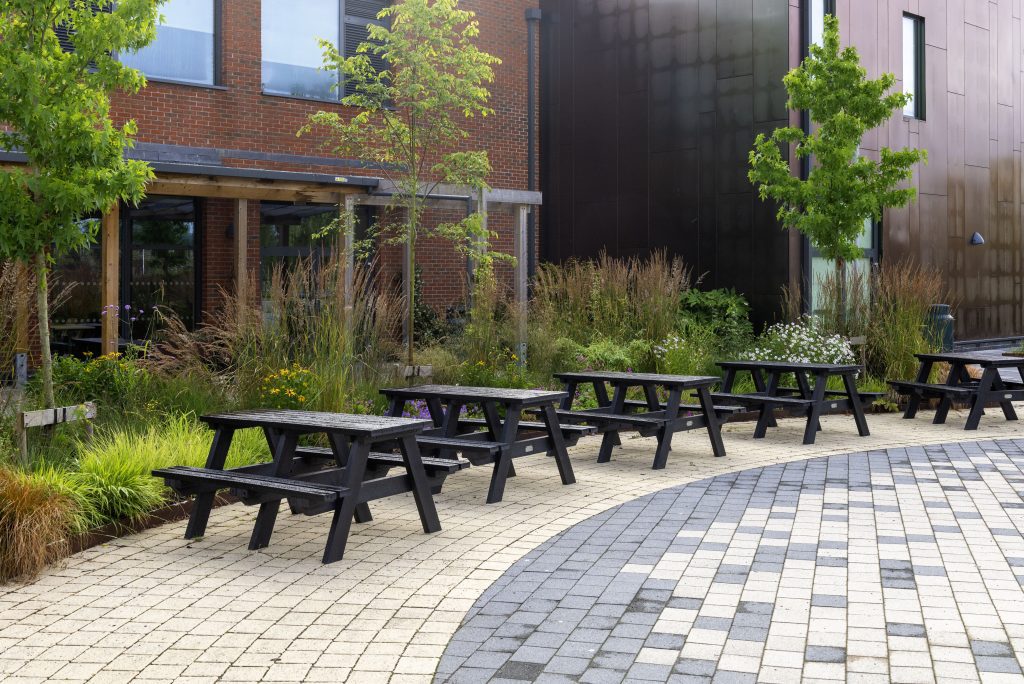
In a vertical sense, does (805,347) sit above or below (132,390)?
above

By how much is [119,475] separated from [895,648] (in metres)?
4.28

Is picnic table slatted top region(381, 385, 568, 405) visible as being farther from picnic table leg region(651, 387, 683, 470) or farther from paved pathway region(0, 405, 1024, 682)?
picnic table leg region(651, 387, 683, 470)

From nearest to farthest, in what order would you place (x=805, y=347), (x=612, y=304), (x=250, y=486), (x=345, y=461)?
1. (x=250, y=486)
2. (x=345, y=461)
3. (x=805, y=347)
4. (x=612, y=304)

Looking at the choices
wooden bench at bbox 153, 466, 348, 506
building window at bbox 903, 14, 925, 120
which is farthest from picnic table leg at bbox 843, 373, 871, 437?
building window at bbox 903, 14, 925, 120

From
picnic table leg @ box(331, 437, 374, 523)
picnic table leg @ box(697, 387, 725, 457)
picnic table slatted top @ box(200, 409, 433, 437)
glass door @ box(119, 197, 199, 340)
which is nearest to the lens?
picnic table slatted top @ box(200, 409, 433, 437)

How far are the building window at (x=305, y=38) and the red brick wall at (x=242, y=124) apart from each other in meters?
0.23

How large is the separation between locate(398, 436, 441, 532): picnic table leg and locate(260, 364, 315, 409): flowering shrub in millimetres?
2061

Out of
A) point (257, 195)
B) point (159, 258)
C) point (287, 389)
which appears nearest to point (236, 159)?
point (159, 258)

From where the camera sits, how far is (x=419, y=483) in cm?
612

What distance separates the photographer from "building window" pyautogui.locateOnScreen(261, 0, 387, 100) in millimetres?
16688

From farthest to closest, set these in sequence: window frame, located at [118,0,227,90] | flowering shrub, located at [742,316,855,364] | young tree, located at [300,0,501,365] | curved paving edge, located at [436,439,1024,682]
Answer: window frame, located at [118,0,227,90] < flowering shrub, located at [742,316,855,364] < young tree, located at [300,0,501,365] < curved paving edge, located at [436,439,1024,682]

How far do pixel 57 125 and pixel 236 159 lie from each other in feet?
31.4

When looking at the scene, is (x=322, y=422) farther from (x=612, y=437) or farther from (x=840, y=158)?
(x=840, y=158)

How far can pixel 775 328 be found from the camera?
46.7ft
